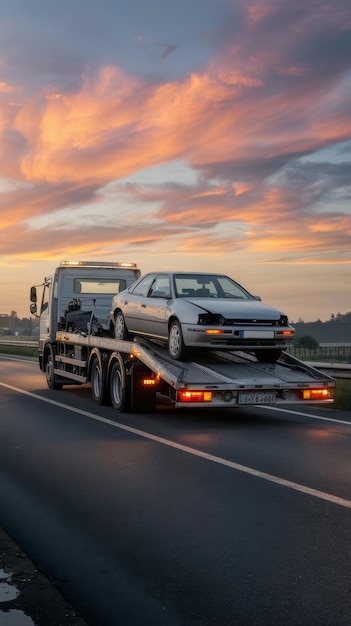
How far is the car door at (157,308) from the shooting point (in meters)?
14.3

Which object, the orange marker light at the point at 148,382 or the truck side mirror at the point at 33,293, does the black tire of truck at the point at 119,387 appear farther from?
the truck side mirror at the point at 33,293

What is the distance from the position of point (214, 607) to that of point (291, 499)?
284cm

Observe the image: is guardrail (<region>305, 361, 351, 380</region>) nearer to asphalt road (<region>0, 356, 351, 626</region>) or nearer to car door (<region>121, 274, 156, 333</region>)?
car door (<region>121, 274, 156, 333</region>)

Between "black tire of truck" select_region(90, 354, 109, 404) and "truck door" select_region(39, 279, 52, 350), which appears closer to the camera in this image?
"black tire of truck" select_region(90, 354, 109, 404)

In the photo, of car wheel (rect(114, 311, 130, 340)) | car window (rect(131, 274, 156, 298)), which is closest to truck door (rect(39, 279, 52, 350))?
car wheel (rect(114, 311, 130, 340))

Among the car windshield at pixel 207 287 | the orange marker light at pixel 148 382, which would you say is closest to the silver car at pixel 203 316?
the car windshield at pixel 207 287

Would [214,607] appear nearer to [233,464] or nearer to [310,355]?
[233,464]

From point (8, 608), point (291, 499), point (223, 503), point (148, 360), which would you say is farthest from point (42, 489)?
point (148, 360)

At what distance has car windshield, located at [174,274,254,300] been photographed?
48.0ft

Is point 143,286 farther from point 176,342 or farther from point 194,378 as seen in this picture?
point 194,378

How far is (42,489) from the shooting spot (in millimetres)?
Answer: 8266

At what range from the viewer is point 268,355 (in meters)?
14.4

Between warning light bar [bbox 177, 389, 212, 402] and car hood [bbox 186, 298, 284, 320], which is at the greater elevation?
car hood [bbox 186, 298, 284, 320]

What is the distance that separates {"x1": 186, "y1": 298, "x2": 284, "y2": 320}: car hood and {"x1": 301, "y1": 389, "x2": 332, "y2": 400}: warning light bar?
4.23 ft
